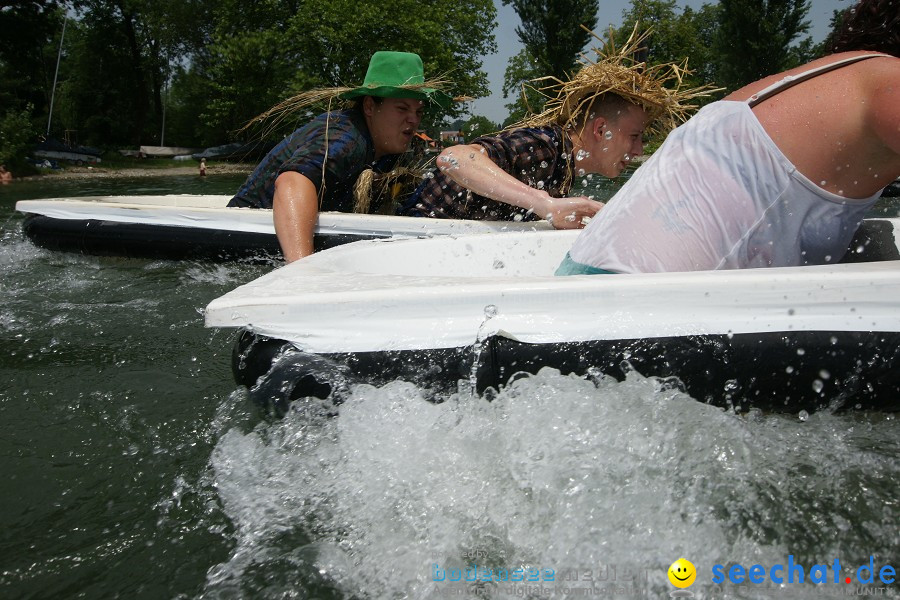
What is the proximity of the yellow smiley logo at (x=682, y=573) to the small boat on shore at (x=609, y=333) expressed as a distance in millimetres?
404

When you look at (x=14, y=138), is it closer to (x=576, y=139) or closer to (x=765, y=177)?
(x=576, y=139)

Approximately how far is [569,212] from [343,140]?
133cm

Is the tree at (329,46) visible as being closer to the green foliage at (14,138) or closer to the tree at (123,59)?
the tree at (123,59)

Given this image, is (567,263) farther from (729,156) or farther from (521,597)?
(521,597)

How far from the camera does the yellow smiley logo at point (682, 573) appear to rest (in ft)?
4.57

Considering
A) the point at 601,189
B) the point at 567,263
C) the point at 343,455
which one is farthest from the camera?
the point at 601,189

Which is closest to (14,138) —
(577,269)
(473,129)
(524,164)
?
(473,129)

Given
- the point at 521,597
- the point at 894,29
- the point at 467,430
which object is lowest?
the point at 521,597

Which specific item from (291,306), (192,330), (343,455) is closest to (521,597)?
(343,455)

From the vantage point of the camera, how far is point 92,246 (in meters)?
4.42

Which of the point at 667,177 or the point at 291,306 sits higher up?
the point at 667,177

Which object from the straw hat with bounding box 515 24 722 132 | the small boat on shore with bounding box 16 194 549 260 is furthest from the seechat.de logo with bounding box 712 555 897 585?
the small boat on shore with bounding box 16 194 549 260

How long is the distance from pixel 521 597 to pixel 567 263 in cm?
95

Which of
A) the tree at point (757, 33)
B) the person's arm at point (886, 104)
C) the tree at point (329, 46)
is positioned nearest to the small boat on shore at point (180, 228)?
the person's arm at point (886, 104)
